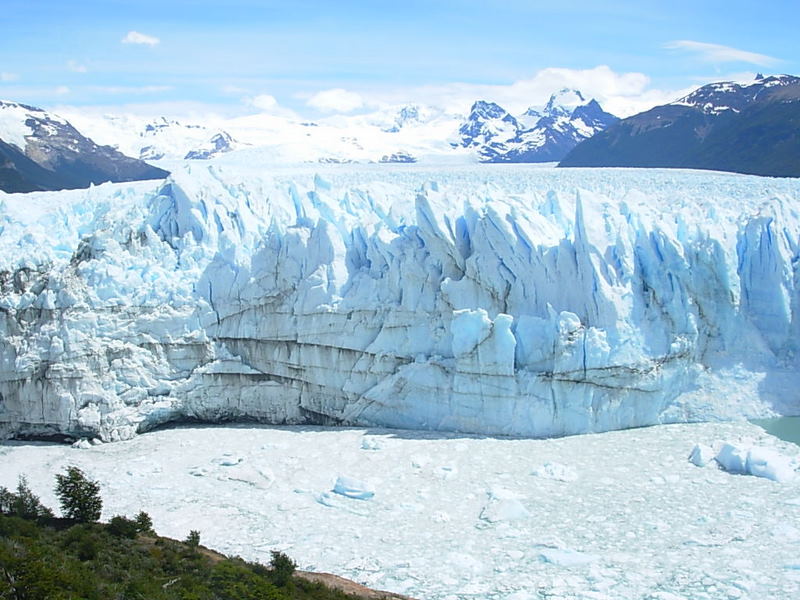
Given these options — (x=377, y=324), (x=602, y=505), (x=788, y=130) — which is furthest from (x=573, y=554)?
(x=788, y=130)

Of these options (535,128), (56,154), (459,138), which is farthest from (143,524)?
(459,138)

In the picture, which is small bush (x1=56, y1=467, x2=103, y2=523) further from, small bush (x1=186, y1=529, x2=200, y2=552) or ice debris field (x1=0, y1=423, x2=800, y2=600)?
small bush (x1=186, y1=529, x2=200, y2=552)

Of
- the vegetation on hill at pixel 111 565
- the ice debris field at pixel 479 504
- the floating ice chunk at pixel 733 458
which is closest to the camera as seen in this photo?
the vegetation on hill at pixel 111 565

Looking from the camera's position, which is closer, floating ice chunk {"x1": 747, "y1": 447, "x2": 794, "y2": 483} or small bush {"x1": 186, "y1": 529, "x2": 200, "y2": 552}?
small bush {"x1": 186, "y1": 529, "x2": 200, "y2": 552}

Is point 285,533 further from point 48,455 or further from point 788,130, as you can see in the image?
point 788,130

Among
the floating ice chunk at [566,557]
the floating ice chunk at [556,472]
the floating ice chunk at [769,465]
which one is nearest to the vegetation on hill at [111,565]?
the floating ice chunk at [566,557]

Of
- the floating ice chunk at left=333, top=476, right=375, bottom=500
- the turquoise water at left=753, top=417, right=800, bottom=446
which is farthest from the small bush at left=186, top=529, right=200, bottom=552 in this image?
the turquoise water at left=753, top=417, right=800, bottom=446

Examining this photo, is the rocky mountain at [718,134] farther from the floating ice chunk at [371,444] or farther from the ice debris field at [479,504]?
the floating ice chunk at [371,444]
